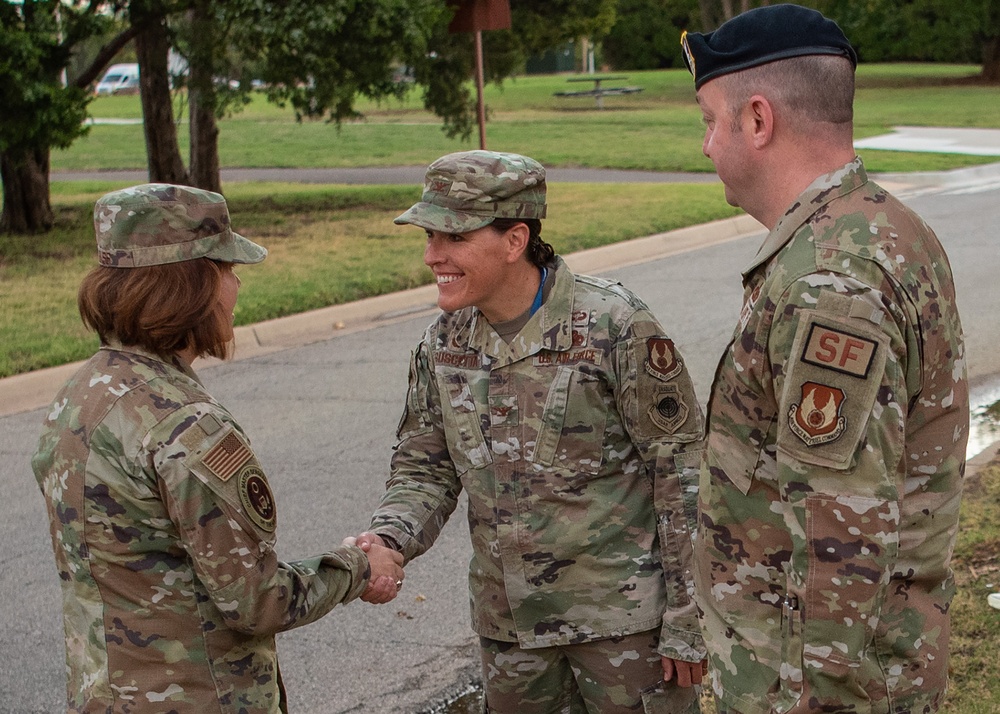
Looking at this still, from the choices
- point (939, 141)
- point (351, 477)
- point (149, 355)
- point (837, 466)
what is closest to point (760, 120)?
point (837, 466)

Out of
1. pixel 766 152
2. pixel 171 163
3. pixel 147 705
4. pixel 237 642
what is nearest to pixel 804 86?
pixel 766 152

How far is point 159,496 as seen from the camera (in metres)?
2.36

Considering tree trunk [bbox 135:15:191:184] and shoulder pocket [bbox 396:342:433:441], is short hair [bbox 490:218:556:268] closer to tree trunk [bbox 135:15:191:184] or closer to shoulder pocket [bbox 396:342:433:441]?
shoulder pocket [bbox 396:342:433:441]

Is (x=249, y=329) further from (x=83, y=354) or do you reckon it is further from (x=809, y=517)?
(x=809, y=517)

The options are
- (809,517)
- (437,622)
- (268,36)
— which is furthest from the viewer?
(268,36)

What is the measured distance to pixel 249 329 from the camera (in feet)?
30.7

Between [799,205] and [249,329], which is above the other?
[799,205]

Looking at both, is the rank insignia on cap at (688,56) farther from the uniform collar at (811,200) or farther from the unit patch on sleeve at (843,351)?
the unit patch on sleeve at (843,351)

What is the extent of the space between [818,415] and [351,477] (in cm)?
471

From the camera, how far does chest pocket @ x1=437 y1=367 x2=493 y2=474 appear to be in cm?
298

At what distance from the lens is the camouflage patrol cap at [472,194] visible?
2949mm

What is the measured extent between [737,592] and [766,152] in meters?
0.80

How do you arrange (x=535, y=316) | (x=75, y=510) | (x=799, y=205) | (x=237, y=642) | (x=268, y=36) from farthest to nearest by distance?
(x=268, y=36) < (x=535, y=316) < (x=237, y=642) < (x=75, y=510) < (x=799, y=205)

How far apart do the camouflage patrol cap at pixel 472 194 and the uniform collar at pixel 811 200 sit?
101 cm
